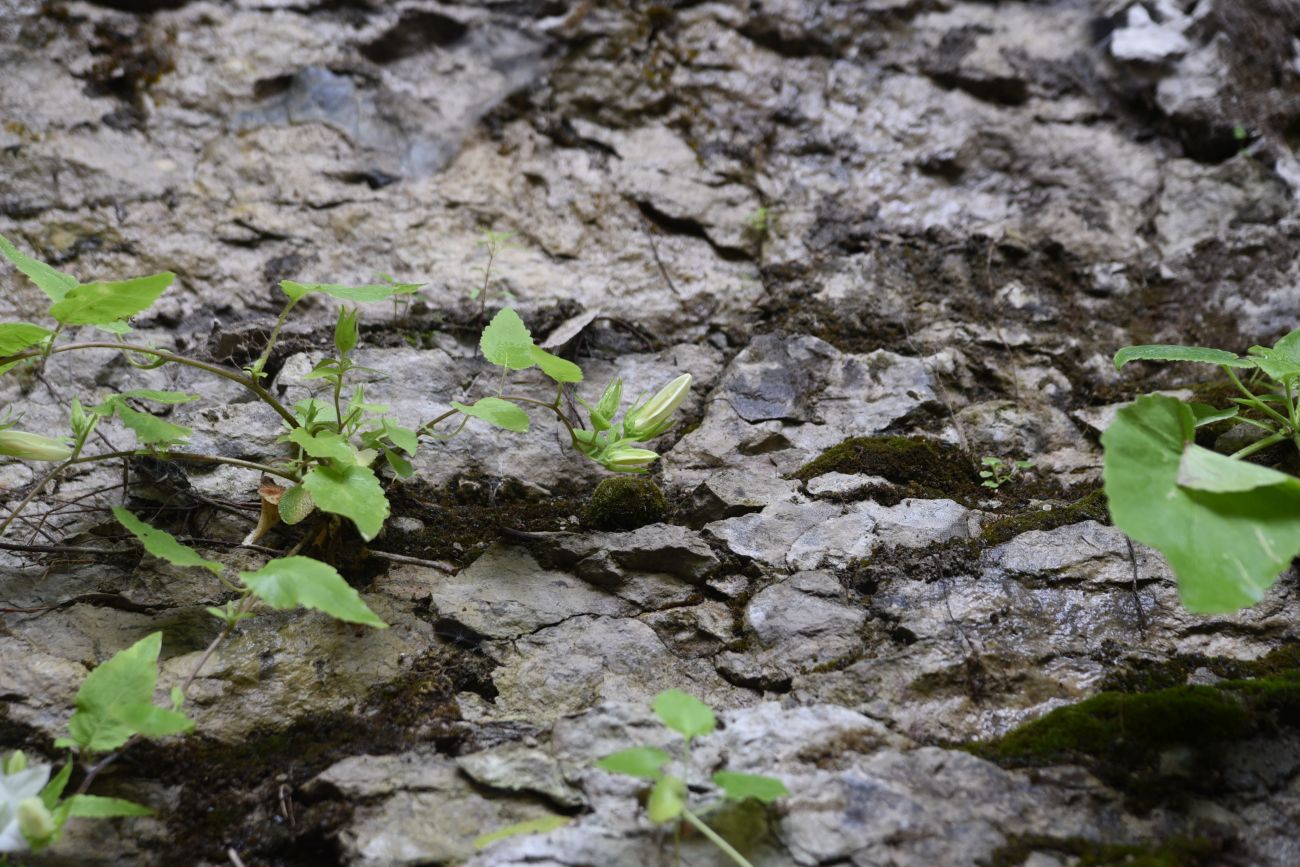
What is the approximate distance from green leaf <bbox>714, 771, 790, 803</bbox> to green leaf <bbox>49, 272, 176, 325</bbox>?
1630 mm

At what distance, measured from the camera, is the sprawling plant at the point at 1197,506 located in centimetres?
158

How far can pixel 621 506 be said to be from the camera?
8.30ft

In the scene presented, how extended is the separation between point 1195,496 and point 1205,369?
1.67 m

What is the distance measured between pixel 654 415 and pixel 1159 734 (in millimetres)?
1481

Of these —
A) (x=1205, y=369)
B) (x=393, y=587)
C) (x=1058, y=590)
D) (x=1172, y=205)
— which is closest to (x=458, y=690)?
(x=393, y=587)

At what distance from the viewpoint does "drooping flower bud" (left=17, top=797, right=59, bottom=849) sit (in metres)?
1.48

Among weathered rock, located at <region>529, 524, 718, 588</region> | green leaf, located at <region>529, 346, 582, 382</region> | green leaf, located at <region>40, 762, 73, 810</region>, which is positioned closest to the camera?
green leaf, located at <region>40, 762, 73, 810</region>

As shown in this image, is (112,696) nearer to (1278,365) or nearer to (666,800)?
(666,800)

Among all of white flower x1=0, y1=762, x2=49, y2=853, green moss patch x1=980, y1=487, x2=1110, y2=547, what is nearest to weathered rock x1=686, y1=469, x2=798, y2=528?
green moss patch x1=980, y1=487, x2=1110, y2=547

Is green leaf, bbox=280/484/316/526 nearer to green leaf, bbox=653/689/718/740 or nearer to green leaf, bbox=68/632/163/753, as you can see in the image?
green leaf, bbox=68/632/163/753

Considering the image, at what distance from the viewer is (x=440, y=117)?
3971 millimetres

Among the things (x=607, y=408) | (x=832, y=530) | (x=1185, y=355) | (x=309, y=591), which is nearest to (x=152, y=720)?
(x=309, y=591)

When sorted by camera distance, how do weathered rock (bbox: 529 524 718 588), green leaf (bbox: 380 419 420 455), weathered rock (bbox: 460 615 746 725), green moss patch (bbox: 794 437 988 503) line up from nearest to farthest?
weathered rock (bbox: 460 615 746 725) < green leaf (bbox: 380 419 420 455) < weathered rock (bbox: 529 524 718 588) < green moss patch (bbox: 794 437 988 503)

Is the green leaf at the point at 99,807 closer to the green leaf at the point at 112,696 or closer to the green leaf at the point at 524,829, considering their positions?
→ the green leaf at the point at 112,696
